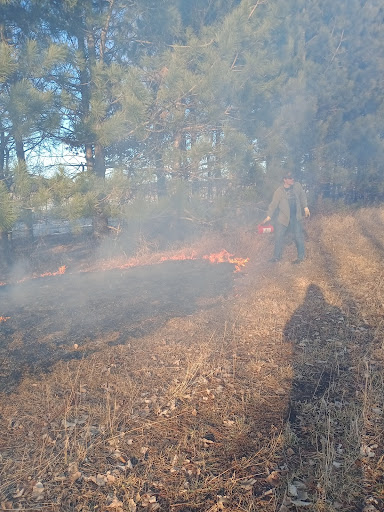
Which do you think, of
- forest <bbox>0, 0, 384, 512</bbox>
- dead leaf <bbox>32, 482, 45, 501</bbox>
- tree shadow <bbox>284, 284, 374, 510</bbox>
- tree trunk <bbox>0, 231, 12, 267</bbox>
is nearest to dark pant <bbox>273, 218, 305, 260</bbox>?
forest <bbox>0, 0, 384, 512</bbox>

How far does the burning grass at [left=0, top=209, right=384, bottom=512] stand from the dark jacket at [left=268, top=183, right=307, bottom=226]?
196 cm

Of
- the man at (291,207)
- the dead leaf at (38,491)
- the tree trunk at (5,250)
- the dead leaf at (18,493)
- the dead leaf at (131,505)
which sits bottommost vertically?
the dead leaf at (131,505)

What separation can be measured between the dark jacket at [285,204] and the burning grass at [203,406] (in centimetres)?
196

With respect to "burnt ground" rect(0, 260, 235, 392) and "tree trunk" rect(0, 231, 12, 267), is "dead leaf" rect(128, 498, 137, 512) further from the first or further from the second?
"tree trunk" rect(0, 231, 12, 267)

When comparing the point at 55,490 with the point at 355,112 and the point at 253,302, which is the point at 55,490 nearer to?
the point at 253,302

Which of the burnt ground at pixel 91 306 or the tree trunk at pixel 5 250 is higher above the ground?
the tree trunk at pixel 5 250

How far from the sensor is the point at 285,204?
770 cm

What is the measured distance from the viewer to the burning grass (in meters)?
2.36

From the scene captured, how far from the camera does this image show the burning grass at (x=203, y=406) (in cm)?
236

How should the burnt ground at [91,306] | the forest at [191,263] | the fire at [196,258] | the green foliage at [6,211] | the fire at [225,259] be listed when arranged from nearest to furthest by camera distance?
the forest at [191,263] < the burnt ground at [91,306] < the green foliage at [6,211] < the fire at [225,259] < the fire at [196,258]

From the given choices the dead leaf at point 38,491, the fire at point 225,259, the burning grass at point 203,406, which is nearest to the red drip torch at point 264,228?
the fire at point 225,259

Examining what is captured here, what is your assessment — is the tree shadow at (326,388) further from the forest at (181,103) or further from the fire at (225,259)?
the forest at (181,103)

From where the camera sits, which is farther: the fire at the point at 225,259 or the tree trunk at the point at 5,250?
the tree trunk at the point at 5,250

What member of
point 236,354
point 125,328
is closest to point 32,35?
point 125,328
